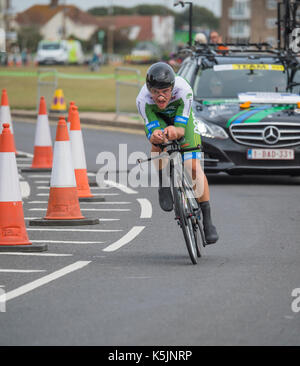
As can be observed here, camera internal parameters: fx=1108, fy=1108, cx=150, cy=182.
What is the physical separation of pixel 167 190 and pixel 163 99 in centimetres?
80

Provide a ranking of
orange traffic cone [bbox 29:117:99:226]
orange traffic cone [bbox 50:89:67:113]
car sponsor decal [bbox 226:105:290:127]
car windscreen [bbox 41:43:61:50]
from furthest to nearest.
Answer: car windscreen [bbox 41:43:61:50] < orange traffic cone [bbox 50:89:67:113] < car sponsor decal [bbox 226:105:290:127] < orange traffic cone [bbox 29:117:99:226]

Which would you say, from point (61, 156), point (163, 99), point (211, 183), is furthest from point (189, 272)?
point (211, 183)

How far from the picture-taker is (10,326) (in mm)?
6719

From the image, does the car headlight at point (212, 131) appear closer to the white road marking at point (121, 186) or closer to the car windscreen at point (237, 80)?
the car windscreen at point (237, 80)

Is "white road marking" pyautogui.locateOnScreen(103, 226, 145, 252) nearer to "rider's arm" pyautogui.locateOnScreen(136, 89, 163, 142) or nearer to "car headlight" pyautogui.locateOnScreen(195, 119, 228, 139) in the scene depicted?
"rider's arm" pyautogui.locateOnScreen(136, 89, 163, 142)

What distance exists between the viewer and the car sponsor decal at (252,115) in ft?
49.3

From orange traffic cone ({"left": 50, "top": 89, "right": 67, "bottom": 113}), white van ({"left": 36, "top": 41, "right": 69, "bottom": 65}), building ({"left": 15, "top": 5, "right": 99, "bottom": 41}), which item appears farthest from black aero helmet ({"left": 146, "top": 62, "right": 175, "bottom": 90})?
building ({"left": 15, "top": 5, "right": 99, "bottom": 41})

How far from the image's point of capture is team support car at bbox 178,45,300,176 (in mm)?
14969

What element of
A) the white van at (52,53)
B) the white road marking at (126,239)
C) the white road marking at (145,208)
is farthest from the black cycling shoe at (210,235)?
the white van at (52,53)

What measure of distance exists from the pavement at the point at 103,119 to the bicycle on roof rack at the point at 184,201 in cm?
1677

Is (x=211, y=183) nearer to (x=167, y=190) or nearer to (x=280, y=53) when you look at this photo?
(x=280, y=53)

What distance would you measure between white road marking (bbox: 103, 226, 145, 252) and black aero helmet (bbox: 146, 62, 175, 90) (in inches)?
66.8

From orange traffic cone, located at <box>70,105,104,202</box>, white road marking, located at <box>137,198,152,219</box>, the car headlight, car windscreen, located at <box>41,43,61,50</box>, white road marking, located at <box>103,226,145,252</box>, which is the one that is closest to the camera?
white road marking, located at <box>103,226,145,252</box>

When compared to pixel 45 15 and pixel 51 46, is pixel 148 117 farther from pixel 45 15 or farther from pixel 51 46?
pixel 45 15
